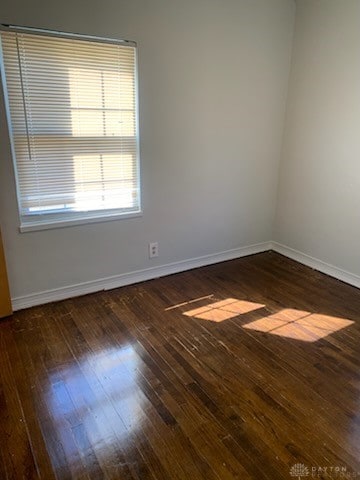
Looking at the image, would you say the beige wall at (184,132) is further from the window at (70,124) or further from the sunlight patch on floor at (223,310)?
the sunlight patch on floor at (223,310)

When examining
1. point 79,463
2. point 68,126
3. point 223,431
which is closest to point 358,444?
point 223,431

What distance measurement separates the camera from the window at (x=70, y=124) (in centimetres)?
224

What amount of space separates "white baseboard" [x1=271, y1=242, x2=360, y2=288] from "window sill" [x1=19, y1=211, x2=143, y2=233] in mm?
1708

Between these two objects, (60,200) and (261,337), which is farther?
(60,200)

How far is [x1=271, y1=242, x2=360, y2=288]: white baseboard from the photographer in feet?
10.1

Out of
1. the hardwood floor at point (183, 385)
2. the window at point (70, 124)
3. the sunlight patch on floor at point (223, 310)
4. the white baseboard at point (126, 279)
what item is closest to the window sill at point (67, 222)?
the window at point (70, 124)

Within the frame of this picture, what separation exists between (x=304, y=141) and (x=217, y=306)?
6.06 ft

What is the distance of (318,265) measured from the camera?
3389 mm

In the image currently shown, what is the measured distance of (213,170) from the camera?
3209 millimetres

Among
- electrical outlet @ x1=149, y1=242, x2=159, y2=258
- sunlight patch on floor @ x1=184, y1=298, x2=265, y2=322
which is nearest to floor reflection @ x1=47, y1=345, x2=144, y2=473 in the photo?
sunlight patch on floor @ x1=184, y1=298, x2=265, y2=322

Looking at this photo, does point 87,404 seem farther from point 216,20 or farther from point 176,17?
point 216,20

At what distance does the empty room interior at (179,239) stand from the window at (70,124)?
1cm

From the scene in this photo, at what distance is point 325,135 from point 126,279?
2.21 metres

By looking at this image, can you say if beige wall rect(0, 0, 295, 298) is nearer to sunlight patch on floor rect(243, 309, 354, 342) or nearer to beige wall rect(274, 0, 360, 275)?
beige wall rect(274, 0, 360, 275)
